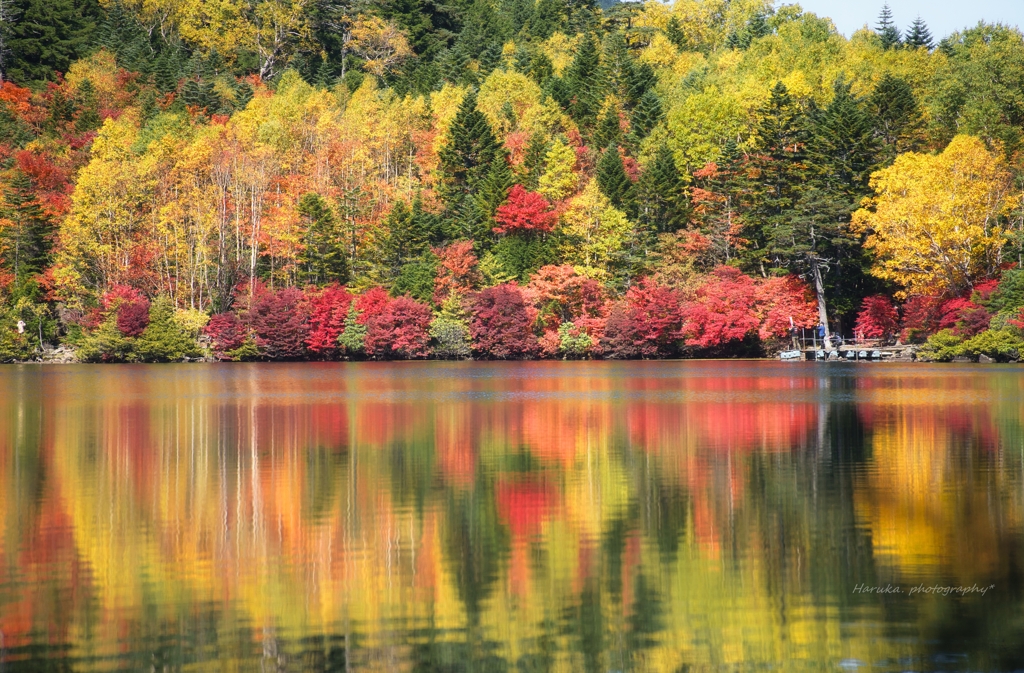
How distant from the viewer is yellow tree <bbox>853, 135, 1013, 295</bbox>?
174 feet

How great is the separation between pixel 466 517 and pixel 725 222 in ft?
167

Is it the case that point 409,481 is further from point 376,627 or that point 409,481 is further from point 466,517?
point 376,627

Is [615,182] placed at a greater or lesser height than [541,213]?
greater

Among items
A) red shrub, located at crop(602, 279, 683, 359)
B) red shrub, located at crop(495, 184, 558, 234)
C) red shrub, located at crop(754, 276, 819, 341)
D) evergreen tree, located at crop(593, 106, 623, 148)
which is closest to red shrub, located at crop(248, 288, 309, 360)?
red shrub, located at crop(495, 184, 558, 234)

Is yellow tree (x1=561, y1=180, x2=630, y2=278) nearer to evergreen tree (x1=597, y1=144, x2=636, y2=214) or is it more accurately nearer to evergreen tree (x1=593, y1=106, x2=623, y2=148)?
evergreen tree (x1=597, y1=144, x2=636, y2=214)

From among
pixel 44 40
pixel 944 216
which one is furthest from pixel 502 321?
pixel 44 40

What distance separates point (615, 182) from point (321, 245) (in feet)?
51.9

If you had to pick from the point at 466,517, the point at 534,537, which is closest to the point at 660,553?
the point at 534,537

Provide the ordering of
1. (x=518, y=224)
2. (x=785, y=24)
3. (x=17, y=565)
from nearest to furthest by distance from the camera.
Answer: (x=17, y=565) < (x=518, y=224) < (x=785, y=24)

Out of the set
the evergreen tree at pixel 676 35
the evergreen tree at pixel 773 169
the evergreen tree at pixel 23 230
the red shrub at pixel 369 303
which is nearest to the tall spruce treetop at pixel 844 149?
the evergreen tree at pixel 773 169

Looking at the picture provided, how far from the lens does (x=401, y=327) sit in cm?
6331

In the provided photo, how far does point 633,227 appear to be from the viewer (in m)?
64.7

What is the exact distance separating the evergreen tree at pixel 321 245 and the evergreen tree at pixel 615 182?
47.0 ft

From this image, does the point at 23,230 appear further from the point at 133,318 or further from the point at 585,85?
the point at 585,85
